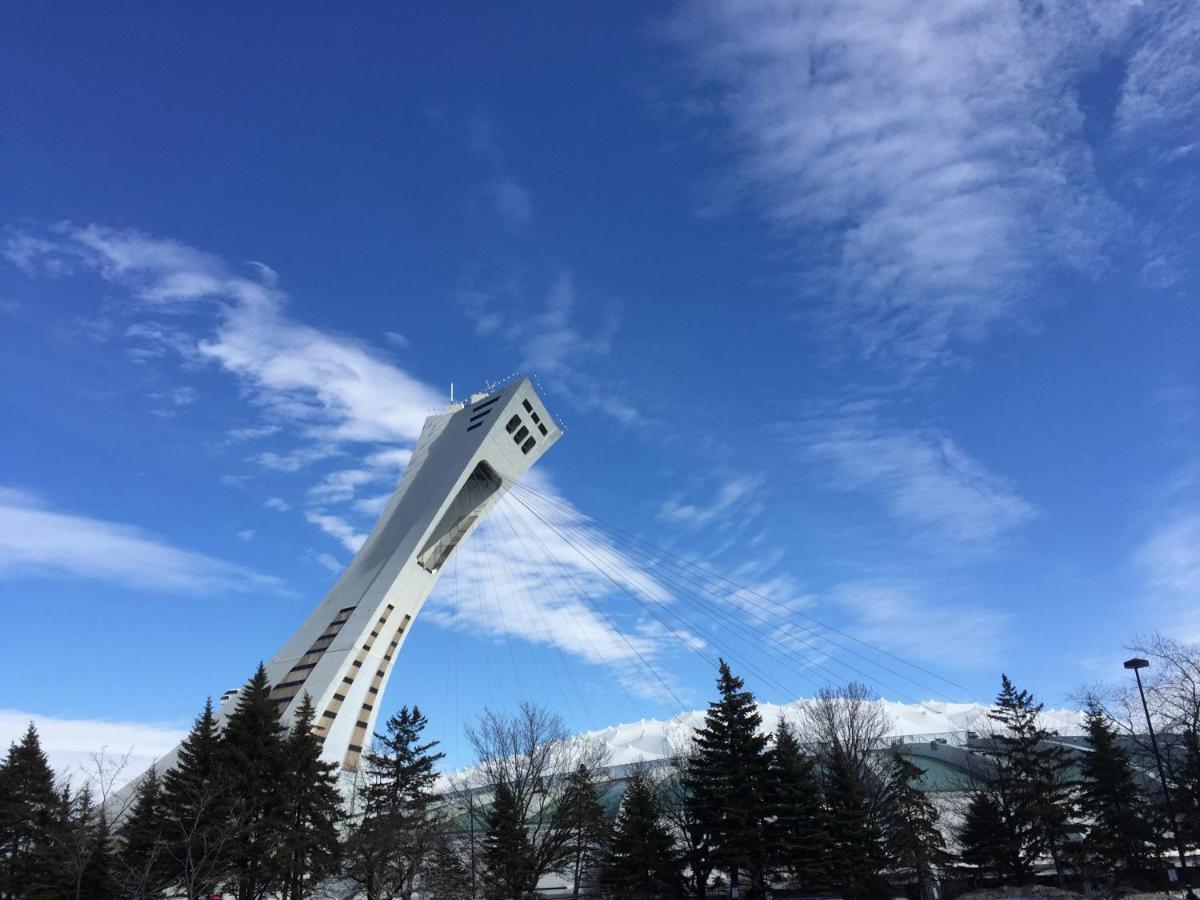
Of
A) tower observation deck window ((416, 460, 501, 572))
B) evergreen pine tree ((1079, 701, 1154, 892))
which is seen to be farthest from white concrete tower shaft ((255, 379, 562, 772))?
evergreen pine tree ((1079, 701, 1154, 892))

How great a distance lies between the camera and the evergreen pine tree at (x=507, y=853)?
87.4ft

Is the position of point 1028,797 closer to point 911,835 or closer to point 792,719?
point 911,835

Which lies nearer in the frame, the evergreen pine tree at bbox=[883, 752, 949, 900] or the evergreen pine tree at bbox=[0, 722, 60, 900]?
the evergreen pine tree at bbox=[0, 722, 60, 900]

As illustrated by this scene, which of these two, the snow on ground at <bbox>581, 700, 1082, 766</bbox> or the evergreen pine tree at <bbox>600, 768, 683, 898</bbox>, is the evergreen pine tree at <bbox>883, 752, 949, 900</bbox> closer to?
the evergreen pine tree at <bbox>600, 768, 683, 898</bbox>

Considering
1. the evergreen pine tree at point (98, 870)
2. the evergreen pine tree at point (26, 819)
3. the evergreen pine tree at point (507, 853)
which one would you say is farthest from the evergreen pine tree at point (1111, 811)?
the evergreen pine tree at point (26, 819)

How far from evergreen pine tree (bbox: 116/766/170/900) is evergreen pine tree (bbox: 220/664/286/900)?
1867 mm

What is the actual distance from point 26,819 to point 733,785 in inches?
951

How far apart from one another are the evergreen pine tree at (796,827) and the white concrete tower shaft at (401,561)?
1603 centimetres

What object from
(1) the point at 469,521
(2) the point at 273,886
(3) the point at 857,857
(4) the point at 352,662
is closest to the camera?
(2) the point at 273,886

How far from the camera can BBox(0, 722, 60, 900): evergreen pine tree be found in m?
24.4

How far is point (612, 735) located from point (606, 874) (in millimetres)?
56523

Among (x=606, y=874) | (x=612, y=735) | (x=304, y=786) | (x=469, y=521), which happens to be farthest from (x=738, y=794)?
(x=612, y=735)

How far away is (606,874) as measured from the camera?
29.3 meters

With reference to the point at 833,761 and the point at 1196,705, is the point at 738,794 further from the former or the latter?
the point at 1196,705
